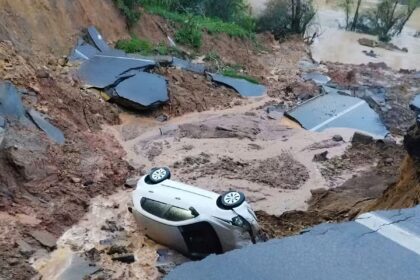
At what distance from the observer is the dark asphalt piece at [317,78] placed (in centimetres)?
1852

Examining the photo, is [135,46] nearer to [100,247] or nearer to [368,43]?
[100,247]

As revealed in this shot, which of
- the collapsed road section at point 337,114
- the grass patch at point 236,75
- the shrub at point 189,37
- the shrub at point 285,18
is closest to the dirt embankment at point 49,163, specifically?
the grass patch at point 236,75

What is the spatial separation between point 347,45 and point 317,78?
348 inches

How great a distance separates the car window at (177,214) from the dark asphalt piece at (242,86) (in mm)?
9111

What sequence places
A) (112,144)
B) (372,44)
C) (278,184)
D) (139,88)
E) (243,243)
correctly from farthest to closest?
(372,44)
(139,88)
(112,144)
(278,184)
(243,243)

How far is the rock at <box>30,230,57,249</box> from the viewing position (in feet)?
26.1

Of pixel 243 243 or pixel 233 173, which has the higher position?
pixel 243 243

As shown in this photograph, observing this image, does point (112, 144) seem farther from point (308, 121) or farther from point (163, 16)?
point (163, 16)

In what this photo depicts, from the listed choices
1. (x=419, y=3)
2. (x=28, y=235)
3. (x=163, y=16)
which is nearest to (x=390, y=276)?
(x=28, y=235)

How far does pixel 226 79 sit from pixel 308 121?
3.05 meters

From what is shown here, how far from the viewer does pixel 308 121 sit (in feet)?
47.8

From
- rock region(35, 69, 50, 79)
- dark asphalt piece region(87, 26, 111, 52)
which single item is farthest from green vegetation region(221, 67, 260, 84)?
rock region(35, 69, 50, 79)

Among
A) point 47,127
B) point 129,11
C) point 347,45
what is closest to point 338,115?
point 129,11

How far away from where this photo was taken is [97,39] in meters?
15.8
